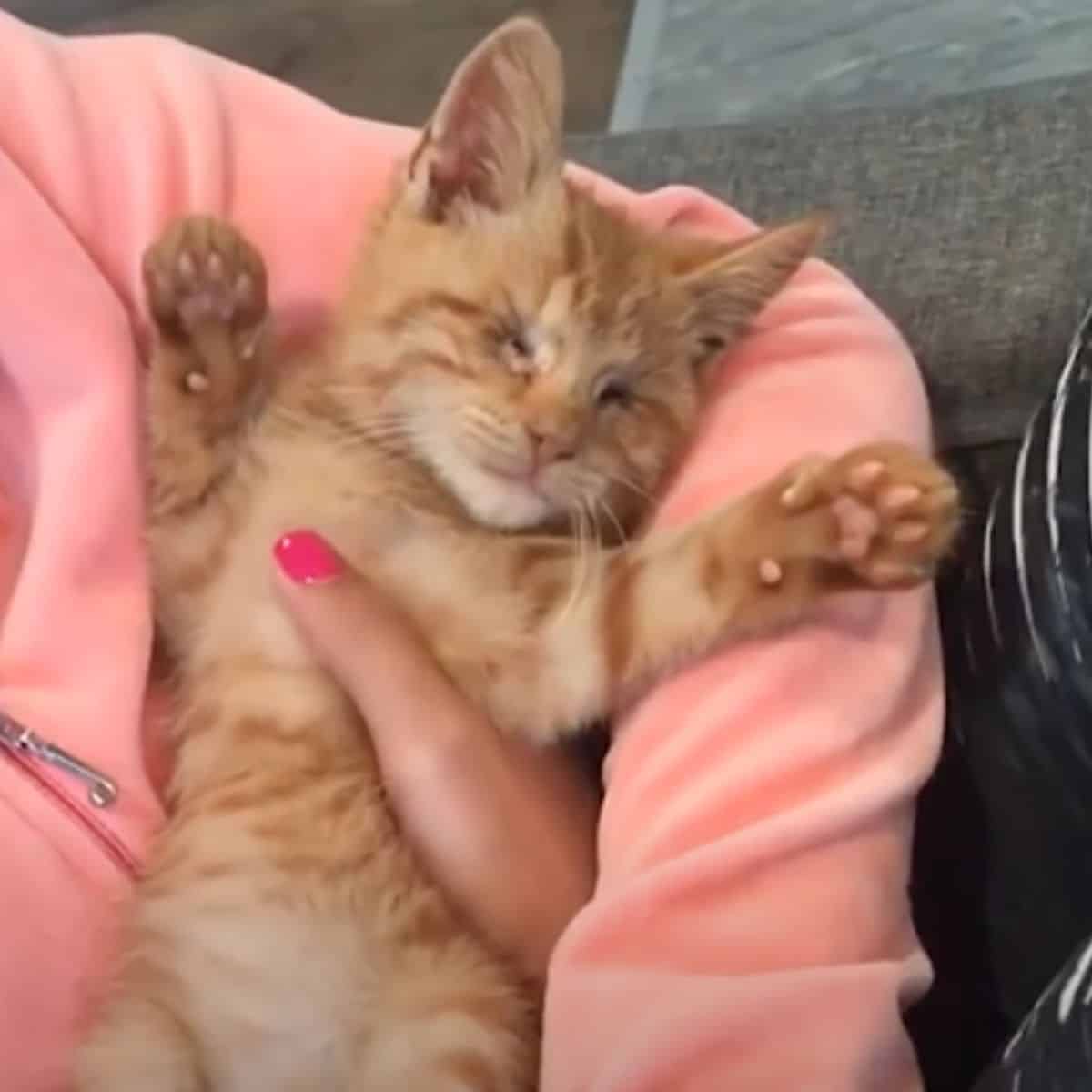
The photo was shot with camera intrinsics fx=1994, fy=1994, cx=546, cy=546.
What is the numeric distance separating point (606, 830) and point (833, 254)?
1.56 ft

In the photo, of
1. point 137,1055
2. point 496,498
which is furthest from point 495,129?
point 137,1055

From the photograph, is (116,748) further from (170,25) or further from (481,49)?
(170,25)

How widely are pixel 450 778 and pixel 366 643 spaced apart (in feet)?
0.28

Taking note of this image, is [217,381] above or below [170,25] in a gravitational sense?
above

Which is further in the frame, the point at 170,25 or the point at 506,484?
the point at 170,25

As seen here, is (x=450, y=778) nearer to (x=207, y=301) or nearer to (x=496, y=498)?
(x=496, y=498)

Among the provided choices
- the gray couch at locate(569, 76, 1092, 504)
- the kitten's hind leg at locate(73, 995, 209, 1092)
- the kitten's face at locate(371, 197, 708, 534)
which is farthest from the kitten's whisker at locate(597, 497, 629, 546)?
the kitten's hind leg at locate(73, 995, 209, 1092)

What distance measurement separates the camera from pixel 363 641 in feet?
3.50

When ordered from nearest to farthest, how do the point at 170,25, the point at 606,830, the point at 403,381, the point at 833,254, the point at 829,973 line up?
the point at 829,973 < the point at 606,830 < the point at 403,381 < the point at 833,254 < the point at 170,25

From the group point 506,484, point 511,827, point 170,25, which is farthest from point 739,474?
point 170,25

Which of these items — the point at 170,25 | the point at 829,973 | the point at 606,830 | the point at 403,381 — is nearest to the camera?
the point at 829,973

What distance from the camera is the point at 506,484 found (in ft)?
3.61

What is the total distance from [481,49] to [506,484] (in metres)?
0.24

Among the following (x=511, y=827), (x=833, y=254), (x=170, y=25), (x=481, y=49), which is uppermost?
(x=481, y=49)
